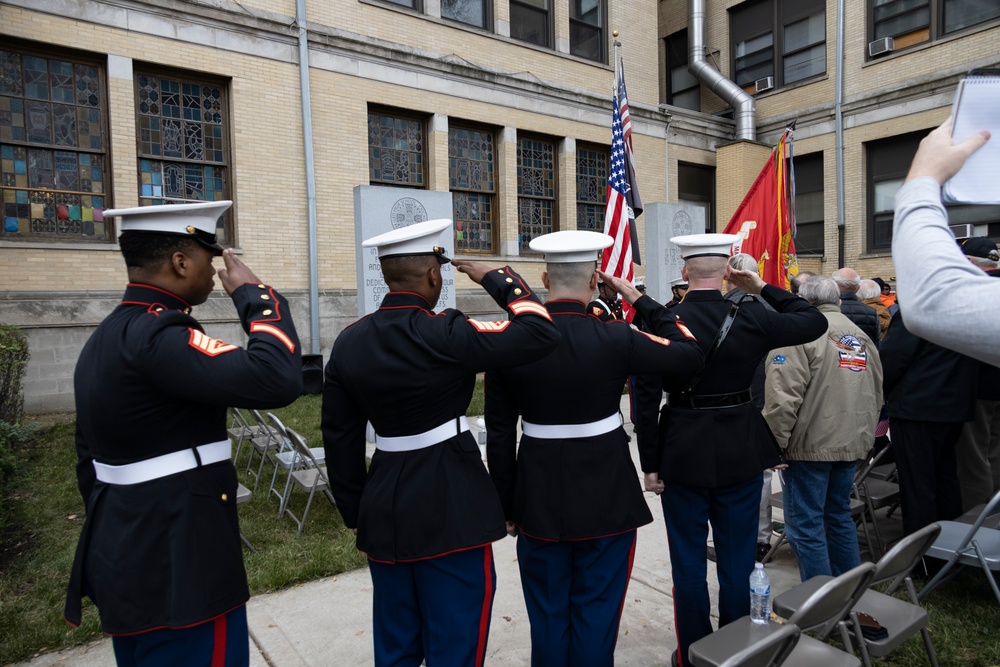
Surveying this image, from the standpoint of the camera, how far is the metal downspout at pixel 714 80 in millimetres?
18375

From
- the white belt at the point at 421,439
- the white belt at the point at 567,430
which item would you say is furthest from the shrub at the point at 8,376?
the white belt at the point at 567,430

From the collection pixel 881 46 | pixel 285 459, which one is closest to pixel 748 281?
pixel 285 459

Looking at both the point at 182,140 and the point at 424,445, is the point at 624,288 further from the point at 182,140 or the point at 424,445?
the point at 182,140

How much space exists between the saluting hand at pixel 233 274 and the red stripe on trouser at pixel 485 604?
1.26m

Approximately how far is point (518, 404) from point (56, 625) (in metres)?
2.94

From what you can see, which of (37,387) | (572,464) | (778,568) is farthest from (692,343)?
(37,387)

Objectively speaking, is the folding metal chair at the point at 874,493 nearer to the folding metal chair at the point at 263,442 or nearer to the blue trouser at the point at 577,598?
the blue trouser at the point at 577,598

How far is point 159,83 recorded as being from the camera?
35.1 feet

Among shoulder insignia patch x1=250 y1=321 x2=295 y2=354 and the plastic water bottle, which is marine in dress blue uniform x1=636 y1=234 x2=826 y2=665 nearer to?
the plastic water bottle

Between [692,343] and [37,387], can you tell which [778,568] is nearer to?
[692,343]

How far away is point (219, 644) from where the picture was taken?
2070 mm

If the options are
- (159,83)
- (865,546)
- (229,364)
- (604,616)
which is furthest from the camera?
(159,83)

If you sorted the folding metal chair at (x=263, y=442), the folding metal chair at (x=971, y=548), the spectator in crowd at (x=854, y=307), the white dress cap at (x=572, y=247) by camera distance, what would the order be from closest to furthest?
the white dress cap at (x=572, y=247) < the folding metal chair at (x=971, y=548) < the spectator in crowd at (x=854, y=307) < the folding metal chair at (x=263, y=442)

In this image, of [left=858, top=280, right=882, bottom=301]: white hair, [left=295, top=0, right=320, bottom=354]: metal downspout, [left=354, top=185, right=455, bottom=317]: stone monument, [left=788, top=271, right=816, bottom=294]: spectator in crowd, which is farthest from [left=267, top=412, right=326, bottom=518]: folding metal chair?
[left=295, top=0, right=320, bottom=354]: metal downspout
